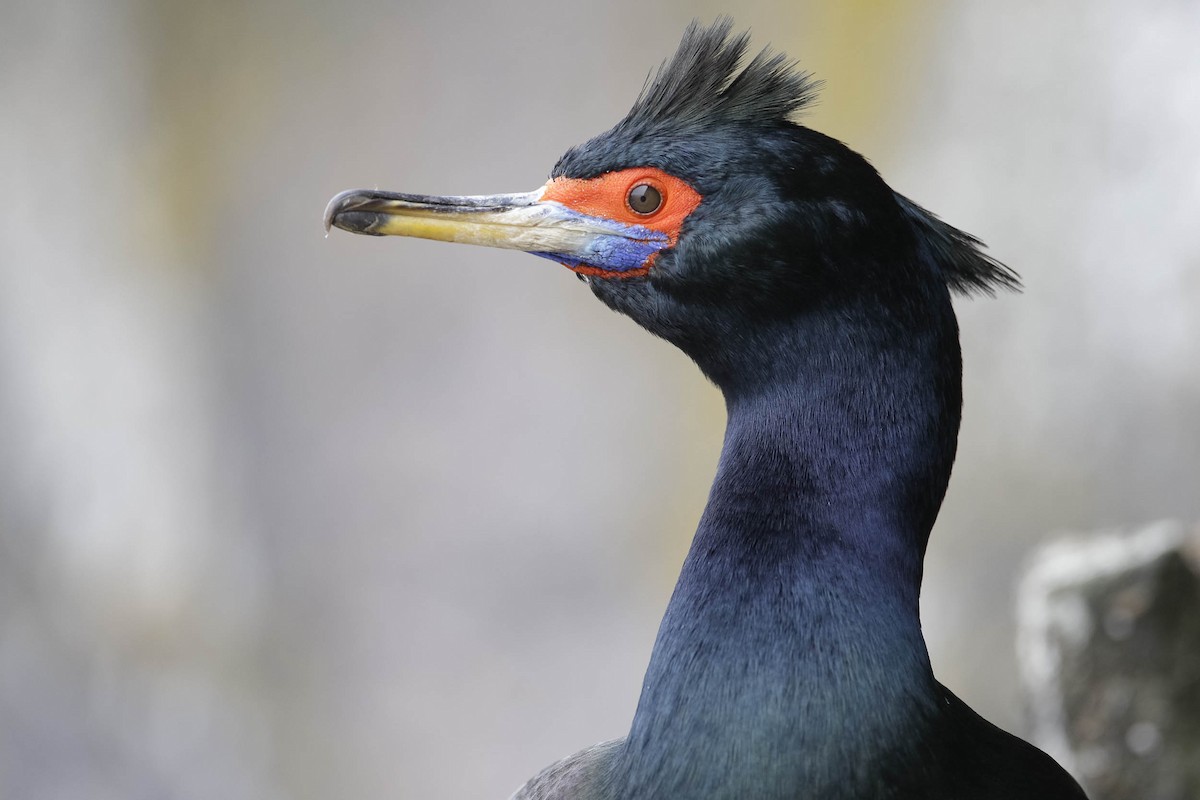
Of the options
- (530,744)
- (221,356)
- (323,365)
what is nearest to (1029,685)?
(530,744)

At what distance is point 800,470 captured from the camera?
1591 mm

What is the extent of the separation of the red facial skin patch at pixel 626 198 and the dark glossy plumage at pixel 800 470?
0.06 ft

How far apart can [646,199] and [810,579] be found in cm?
60

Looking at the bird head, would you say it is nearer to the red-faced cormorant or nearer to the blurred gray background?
the red-faced cormorant

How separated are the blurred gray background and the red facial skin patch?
308 centimetres

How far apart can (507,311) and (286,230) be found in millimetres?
1041

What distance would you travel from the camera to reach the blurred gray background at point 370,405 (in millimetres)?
4617

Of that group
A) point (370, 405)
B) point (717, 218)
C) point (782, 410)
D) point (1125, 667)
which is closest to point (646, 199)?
point (717, 218)

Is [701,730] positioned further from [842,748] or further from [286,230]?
[286,230]

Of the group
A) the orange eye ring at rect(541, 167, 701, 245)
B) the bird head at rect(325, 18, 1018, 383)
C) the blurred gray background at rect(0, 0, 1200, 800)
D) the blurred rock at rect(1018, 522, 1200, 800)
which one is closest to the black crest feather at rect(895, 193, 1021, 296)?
the bird head at rect(325, 18, 1018, 383)

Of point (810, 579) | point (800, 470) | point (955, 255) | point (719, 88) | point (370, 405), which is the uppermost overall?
point (370, 405)

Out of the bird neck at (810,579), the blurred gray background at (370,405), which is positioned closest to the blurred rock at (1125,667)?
the blurred gray background at (370,405)

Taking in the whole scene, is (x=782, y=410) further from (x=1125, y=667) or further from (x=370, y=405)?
(x=370, y=405)

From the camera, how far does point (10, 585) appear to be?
5.32 m
